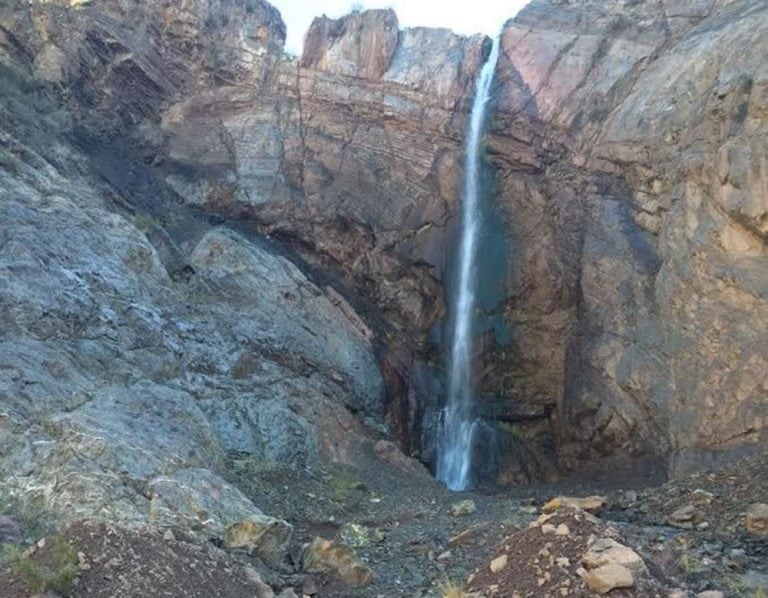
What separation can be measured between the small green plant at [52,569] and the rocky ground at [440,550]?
0.04 feet

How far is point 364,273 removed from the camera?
848 inches

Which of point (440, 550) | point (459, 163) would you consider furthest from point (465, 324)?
point (440, 550)

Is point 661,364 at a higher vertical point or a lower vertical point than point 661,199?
lower

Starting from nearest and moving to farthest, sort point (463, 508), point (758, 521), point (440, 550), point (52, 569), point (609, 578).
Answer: point (609, 578), point (52, 569), point (758, 521), point (440, 550), point (463, 508)

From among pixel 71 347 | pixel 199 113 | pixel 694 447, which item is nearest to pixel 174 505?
pixel 71 347

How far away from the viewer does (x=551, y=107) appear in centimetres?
2228

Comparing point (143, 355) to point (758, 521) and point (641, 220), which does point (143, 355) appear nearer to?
point (758, 521)

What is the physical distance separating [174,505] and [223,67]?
1699 cm

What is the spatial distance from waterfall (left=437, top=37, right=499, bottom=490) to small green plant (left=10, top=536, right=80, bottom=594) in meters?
13.0

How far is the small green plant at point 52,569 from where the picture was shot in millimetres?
6652

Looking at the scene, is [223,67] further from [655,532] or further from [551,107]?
[655,532]

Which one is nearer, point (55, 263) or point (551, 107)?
point (55, 263)

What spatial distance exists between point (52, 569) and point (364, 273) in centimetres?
1518

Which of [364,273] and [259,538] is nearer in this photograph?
[259,538]
